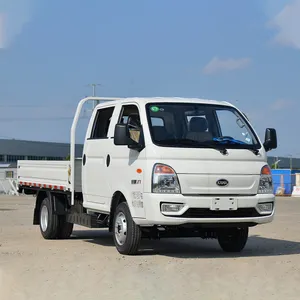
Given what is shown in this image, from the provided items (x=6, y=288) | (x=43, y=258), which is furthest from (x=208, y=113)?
(x=6, y=288)

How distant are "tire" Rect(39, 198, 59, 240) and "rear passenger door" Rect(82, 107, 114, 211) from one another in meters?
1.59

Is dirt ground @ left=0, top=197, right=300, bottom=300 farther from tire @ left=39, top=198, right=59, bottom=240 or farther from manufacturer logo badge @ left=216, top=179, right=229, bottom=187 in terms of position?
manufacturer logo badge @ left=216, top=179, right=229, bottom=187

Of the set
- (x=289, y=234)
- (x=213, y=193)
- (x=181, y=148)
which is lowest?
(x=289, y=234)

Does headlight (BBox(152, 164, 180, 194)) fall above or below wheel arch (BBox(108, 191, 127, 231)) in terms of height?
above

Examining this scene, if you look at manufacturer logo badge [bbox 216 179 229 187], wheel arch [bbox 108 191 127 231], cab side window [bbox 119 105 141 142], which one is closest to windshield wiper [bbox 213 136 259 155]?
manufacturer logo badge [bbox 216 179 229 187]

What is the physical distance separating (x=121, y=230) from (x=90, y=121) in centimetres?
240

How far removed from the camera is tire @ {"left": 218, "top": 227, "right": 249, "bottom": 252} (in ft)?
36.6

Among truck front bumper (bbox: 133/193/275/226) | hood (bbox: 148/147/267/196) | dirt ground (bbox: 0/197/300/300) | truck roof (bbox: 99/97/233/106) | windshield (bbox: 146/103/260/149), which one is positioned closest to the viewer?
dirt ground (bbox: 0/197/300/300)

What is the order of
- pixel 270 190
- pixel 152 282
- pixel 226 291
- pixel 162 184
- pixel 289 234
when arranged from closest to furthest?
pixel 226 291, pixel 152 282, pixel 162 184, pixel 270 190, pixel 289 234

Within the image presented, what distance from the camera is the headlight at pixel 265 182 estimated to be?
34.3ft

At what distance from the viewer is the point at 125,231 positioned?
10531mm

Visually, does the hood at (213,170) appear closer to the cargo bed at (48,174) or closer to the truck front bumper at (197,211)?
the truck front bumper at (197,211)

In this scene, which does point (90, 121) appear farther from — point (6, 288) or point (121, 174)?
point (6, 288)

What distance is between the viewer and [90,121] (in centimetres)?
1215
